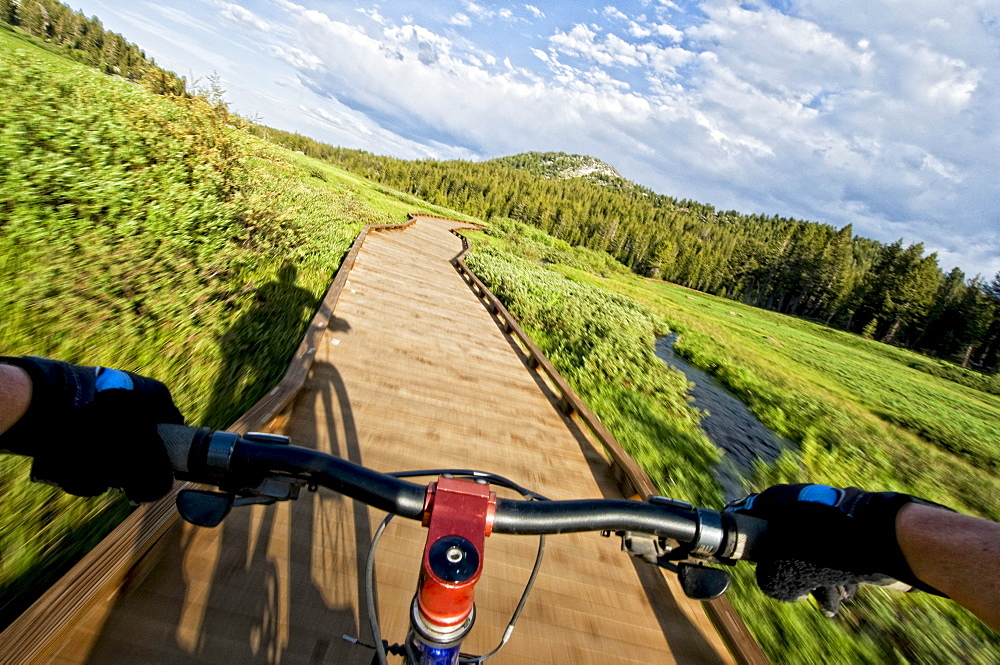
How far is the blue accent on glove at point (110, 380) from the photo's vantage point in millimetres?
993

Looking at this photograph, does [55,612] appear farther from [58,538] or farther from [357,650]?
[357,650]

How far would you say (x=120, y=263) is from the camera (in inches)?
193

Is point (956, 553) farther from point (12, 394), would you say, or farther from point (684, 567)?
point (12, 394)

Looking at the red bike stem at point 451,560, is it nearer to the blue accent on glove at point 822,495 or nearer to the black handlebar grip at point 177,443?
the black handlebar grip at point 177,443

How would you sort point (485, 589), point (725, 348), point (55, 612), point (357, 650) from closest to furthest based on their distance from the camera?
point (55, 612) → point (357, 650) → point (485, 589) → point (725, 348)

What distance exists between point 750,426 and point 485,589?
987 centimetres

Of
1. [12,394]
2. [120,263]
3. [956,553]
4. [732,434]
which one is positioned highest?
[956,553]

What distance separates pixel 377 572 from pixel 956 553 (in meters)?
2.75

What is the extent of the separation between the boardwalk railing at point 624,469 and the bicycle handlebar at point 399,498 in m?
2.09

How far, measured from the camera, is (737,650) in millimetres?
2678

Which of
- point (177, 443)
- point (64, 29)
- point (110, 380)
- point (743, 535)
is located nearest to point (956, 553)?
point (743, 535)

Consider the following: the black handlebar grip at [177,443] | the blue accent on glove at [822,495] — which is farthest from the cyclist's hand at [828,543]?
the black handlebar grip at [177,443]

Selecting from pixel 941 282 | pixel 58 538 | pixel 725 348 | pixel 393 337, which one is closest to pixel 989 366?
pixel 941 282

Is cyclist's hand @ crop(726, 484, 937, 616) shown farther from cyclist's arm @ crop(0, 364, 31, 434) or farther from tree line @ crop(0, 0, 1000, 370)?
tree line @ crop(0, 0, 1000, 370)
